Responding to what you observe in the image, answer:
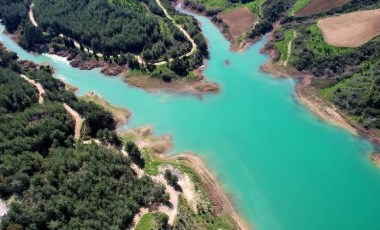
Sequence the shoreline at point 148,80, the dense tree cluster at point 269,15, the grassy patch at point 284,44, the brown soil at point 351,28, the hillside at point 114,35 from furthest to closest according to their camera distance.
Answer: the dense tree cluster at point 269,15, the hillside at point 114,35, the grassy patch at point 284,44, the brown soil at point 351,28, the shoreline at point 148,80

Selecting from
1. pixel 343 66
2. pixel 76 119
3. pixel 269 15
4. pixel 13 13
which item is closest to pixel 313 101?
pixel 343 66

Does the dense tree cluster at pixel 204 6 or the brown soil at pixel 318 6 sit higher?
the brown soil at pixel 318 6

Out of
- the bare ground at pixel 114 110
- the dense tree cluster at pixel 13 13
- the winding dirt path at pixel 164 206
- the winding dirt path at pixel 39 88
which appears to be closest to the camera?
the winding dirt path at pixel 164 206

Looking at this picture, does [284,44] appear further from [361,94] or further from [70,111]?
[70,111]

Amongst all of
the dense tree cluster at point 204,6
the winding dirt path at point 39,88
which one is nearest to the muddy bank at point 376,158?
the winding dirt path at point 39,88

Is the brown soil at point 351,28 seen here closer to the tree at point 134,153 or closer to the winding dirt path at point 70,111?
the tree at point 134,153
